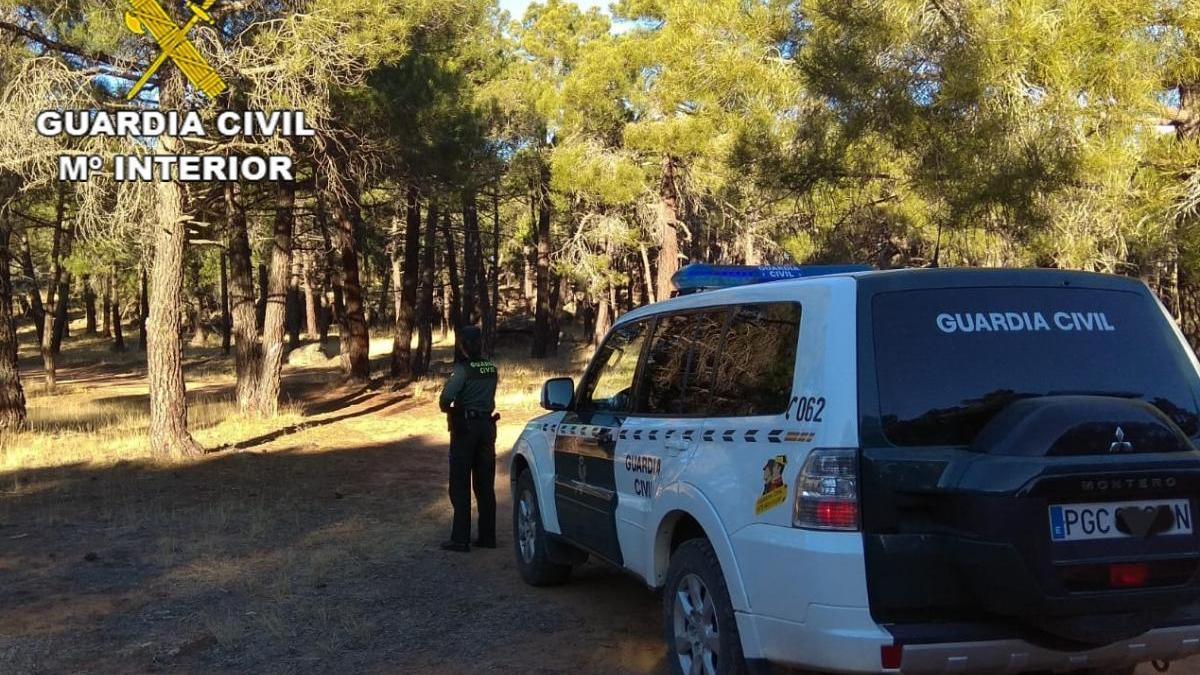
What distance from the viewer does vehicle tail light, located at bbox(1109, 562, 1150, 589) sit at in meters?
3.28

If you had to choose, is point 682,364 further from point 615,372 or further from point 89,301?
point 89,301

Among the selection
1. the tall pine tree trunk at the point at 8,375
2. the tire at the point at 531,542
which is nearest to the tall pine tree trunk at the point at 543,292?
the tall pine tree trunk at the point at 8,375

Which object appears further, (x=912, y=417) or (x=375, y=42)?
(x=375, y=42)

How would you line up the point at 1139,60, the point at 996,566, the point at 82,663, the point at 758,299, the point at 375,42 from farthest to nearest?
1. the point at 375,42
2. the point at 1139,60
3. the point at 82,663
4. the point at 758,299
5. the point at 996,566

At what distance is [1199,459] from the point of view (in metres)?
3.36

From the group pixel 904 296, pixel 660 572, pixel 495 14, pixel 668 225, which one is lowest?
pixel 660 572

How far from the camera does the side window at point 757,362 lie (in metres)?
3.92

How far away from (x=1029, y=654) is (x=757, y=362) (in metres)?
1.50

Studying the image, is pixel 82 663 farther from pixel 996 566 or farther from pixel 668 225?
pixel 668 225

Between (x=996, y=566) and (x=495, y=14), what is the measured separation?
27801 mm

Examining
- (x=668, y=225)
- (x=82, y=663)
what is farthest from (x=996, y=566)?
(x=668, y=225)

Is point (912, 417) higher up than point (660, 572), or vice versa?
point (912, 417)

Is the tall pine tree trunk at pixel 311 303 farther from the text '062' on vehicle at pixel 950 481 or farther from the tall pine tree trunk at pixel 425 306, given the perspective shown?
the text '062' on vehicle at pixel 950 481

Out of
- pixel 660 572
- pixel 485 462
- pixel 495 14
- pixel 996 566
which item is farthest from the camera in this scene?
pixel 495 14
